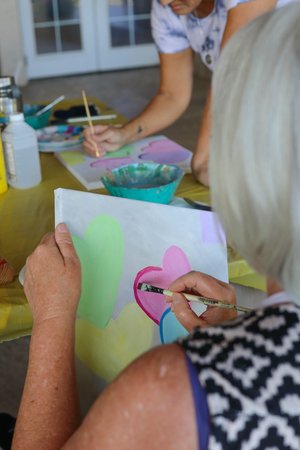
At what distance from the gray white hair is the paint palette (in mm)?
1254

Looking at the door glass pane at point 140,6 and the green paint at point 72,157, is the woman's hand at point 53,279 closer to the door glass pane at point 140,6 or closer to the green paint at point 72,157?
the green paint at point 72,157

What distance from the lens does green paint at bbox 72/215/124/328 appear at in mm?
1074

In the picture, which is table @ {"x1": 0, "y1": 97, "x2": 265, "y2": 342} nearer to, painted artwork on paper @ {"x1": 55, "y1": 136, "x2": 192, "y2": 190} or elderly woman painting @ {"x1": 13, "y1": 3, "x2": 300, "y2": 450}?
painted artwork on paper @ {"x1": 55, "y1": 136, "x2": 192, "y2": 190}

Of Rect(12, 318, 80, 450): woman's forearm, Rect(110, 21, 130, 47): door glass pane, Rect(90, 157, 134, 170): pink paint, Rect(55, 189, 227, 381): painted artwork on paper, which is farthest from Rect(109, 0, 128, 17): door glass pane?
Rect(12, 318, 80, 450): woman's forearm

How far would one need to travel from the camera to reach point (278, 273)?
0.64 m

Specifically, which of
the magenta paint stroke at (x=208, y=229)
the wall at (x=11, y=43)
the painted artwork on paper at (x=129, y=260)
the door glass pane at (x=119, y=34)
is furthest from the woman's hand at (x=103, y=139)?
the door glass pane at (x=119, y=34)

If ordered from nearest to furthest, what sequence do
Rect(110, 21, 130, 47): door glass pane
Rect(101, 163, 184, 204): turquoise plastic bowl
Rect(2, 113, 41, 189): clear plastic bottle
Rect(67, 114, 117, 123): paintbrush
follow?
1. Rect(101, 163, 184, 204): turquoise plastic bowl
2. Rect(2, 113, 41, 189): clear plastic bottle
3. Rect(67, 114, 117, 123): paintbrush
4. Rect(110, 21, 130, 47): door glass pane

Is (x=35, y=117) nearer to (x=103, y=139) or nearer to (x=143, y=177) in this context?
(x=103, y=139)

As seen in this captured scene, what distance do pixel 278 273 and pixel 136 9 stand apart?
19.5ft

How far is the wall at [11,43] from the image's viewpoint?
5.71 m

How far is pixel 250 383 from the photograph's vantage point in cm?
61

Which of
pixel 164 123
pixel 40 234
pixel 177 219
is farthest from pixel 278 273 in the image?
pixel 164 123

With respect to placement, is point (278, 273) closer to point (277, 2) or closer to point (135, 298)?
point (135, 298)

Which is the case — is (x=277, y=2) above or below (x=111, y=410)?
above
